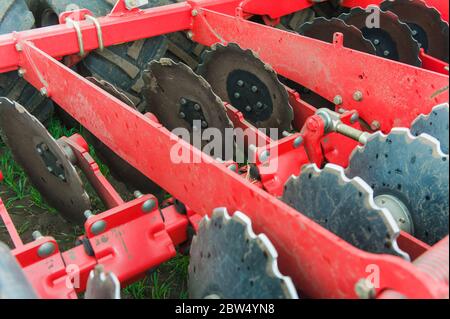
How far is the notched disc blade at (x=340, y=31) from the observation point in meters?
2.38

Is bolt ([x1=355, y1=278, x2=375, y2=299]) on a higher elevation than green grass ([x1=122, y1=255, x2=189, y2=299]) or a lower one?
higher

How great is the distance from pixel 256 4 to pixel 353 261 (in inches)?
75.6

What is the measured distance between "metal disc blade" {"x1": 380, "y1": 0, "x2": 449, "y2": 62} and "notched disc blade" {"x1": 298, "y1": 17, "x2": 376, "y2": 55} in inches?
15.1

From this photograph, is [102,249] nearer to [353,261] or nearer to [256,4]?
[353,261]

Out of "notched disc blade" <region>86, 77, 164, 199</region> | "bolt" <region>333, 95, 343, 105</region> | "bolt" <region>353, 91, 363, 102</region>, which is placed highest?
"bolt" <region>353, 91, 363, 102</region>

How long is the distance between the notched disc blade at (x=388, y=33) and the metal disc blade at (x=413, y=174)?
93 cm

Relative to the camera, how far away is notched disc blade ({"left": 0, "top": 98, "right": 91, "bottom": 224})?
5.94 ft

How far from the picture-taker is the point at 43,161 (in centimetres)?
200

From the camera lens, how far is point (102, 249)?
1.65 meters

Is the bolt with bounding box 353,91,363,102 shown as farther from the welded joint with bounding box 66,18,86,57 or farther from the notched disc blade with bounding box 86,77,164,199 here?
the welded joint with bounding box 66,18,86,57

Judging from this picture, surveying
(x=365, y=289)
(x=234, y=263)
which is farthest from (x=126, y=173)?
(x=365, y=289)

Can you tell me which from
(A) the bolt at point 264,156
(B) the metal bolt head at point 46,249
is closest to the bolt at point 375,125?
(A) the bolt at point 264,156

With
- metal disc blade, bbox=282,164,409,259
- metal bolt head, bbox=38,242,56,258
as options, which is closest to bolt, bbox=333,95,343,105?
metal disc blade, bbox=282,164,409,259
